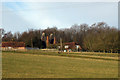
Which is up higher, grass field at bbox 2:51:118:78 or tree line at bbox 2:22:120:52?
tree line at bbox 2:22:120:52

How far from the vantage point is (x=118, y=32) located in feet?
237

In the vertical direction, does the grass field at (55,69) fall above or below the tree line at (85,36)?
below

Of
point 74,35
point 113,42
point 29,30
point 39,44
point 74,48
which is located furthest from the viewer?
point 29,30

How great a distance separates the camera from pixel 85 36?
317 feet

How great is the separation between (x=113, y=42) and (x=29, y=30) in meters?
79.1

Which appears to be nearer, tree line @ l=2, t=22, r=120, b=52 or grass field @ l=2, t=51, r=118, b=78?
grass field @ l=2, t=51, r=118, b=78

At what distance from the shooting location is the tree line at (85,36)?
72.6 m

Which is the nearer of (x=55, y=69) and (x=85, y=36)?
(x=55, y=69)

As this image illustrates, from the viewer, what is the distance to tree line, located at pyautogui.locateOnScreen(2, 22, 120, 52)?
7262 centimetres

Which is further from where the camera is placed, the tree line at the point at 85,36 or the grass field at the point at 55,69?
the tree line at the point at 85,36

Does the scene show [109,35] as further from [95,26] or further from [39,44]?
[39,44]

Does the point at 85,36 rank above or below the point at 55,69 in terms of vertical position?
above

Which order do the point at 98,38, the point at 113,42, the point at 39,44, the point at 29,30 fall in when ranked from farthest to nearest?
the point at 29,30, the point at 39,44, the point at 98,38, the point at 113,42

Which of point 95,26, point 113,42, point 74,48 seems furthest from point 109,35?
point 95,26
